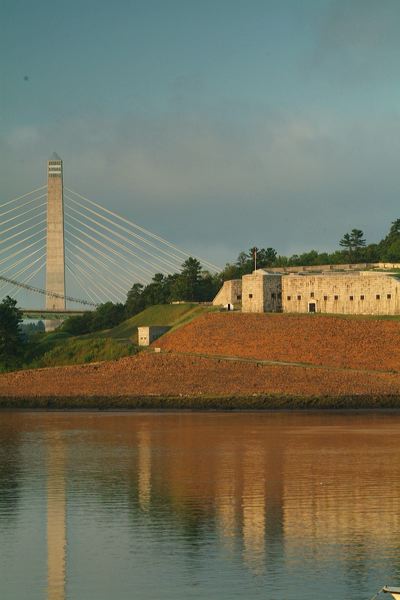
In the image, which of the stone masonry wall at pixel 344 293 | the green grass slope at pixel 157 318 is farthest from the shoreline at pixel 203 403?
the green grass slope at pixel 157 318

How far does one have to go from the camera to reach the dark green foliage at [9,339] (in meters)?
94.8

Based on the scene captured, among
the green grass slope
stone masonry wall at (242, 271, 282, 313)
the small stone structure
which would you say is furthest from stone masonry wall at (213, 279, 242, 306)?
the small stone structure

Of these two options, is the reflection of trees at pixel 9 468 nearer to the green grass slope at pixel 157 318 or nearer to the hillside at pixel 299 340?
the hillside at pixel 299 340

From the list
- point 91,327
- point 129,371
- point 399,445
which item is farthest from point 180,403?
point 91,327

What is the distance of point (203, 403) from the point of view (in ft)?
237

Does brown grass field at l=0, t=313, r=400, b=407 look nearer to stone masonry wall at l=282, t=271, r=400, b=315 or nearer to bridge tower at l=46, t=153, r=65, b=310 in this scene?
stone masonry wall at l=282, t=271, r=400, b=315

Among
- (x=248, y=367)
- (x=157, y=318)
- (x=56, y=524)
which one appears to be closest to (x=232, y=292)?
(x=157, y=318)

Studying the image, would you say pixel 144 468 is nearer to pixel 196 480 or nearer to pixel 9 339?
pixel 196 480

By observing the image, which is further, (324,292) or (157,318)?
(157,318)

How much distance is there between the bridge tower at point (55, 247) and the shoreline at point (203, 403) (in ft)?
103

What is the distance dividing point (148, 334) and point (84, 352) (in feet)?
17.8

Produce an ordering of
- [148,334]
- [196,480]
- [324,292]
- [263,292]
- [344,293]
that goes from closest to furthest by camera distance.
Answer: [196,480] < [344,293] < [324,292] < [263,292] < [148,334]

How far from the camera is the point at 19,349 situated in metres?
95.7

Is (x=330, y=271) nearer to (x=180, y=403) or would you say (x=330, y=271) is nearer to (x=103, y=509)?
(x=180, y=403)
